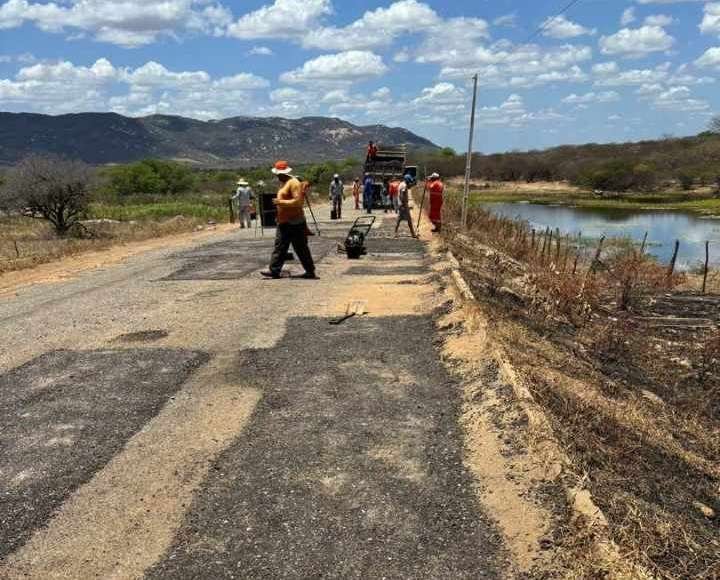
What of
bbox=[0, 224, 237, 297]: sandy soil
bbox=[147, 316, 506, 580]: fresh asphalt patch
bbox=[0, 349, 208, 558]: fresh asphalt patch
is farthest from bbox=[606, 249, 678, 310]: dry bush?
bbox=[0, 224, 237, 297]: sandy soil

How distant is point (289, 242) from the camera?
37.5ft

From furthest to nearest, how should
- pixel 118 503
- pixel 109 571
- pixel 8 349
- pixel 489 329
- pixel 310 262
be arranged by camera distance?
1. pixel 310 262
2. pixel 8 349
3. pixel 489 329
4. pixel 118 503
5. pixel 109 571

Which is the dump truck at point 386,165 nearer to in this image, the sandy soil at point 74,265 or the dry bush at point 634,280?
the sandy soil at point 74,265

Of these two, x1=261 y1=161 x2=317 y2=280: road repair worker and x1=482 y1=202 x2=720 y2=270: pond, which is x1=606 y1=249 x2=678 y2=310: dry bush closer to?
x1=261 y1=161 x2=317 y2=280: road repair worker

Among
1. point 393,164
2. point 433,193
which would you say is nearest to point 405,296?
point 433,193

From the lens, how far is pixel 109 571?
365 cm

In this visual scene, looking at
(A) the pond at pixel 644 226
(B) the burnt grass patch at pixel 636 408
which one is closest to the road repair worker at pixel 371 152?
(A) the pond at pixel 644 226

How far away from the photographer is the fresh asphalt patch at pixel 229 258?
41.7 feet

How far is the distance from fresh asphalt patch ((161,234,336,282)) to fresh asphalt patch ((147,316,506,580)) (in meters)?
6.27

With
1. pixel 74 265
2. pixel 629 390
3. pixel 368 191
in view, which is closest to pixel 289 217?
pixel 629 390

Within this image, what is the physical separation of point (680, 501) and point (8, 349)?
22.4 ft

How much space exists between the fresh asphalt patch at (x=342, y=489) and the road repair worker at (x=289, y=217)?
4627 mm

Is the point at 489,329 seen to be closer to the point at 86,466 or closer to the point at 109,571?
the point at 86,466

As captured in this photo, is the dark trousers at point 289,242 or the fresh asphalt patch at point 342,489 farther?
the dark trousers at point 289,242
